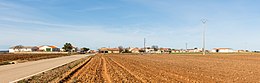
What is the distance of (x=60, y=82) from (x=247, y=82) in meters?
8.27

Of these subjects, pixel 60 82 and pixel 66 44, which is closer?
pixel 60 82

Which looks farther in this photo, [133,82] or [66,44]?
[66,44]

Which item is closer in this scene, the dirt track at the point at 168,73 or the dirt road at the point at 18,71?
the dirt track at the point at 168,73

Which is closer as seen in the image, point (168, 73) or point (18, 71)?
point (168, 73)

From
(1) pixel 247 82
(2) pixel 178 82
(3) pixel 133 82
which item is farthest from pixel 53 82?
(1) pixel 247 82

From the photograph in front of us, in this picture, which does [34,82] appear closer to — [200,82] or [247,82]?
[200,82]

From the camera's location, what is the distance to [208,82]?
14.1 m

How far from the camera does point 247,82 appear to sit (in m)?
14.3

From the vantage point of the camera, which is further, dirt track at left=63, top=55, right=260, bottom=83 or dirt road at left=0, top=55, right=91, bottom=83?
dirt road at left=0, top=55, right=91, bottom=83

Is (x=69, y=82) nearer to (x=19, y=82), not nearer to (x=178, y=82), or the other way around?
(x=19, y=82)

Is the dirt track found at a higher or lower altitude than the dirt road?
lower

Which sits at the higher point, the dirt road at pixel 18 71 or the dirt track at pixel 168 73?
the dirt road at pixel 18 71

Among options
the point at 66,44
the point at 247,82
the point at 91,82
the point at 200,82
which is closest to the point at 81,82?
the point at 91,82

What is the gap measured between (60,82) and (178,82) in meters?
5.23
